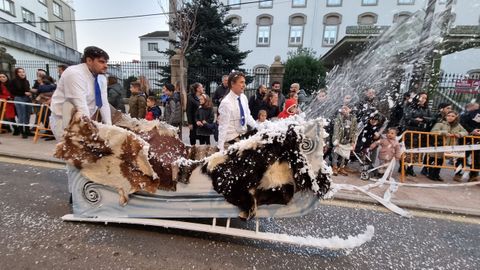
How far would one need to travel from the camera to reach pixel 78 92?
9.27 ft

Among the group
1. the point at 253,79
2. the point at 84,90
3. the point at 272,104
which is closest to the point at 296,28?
the point at 253,79

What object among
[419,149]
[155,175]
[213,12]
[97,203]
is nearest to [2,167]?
[97,203]

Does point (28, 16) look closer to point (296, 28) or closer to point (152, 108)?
point (296, 28)

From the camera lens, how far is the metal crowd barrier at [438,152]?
16.6 ft

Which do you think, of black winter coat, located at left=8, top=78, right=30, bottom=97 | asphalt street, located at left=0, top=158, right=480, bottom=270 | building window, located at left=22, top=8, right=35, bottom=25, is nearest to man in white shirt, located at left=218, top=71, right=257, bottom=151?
asphalt street, located at left=0, top=158, right=480, bottom=270

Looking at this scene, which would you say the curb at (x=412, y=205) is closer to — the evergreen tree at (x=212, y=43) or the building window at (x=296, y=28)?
the evergreen tree at (x=212, y=43)

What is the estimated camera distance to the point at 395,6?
25516 mm

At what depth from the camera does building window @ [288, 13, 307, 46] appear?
26614 millimetres

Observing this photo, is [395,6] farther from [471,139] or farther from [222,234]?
[222,234]

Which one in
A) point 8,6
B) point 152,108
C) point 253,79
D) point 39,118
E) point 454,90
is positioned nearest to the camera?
point 152,108

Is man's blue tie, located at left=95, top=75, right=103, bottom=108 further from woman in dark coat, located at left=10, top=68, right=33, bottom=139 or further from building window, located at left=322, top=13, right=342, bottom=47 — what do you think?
building window, located at left=322, top=13, right=342, bottom=47

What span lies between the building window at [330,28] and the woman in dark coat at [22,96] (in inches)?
990

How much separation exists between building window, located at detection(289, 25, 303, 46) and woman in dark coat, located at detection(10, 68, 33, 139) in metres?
24.2

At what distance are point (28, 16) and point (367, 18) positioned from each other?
3432 cm
